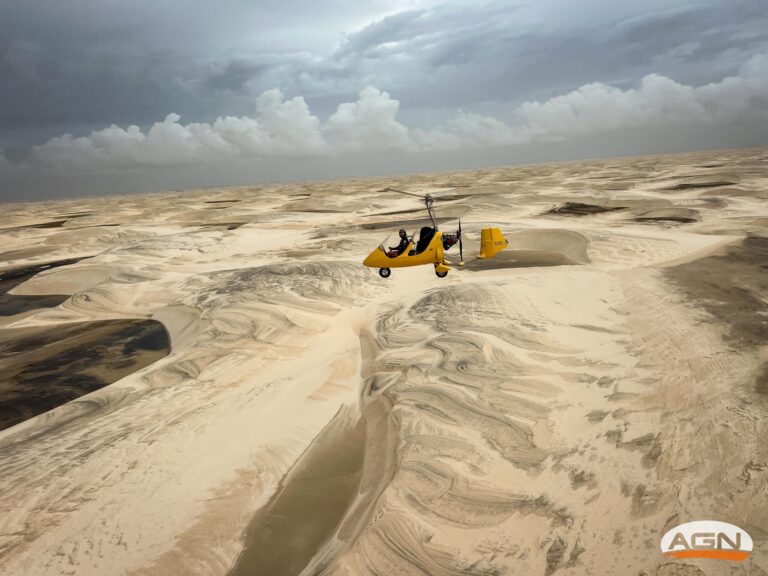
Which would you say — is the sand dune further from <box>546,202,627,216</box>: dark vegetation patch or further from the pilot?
<box>546,202,627,216</box>: dark vegetation patch

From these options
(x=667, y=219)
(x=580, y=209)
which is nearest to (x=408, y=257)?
(x=667, y=219)

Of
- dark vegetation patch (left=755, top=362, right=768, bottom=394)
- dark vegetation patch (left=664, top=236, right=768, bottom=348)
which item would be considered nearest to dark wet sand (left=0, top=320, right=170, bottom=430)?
dark vegetation patch (left=755, top=362, right=768, bottom=394)

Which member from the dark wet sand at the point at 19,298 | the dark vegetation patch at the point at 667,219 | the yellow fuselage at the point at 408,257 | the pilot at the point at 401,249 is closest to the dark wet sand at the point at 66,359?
the dark wet sand at the point at 19,298

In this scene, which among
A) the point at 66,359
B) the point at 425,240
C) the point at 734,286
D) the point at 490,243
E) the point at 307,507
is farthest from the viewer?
the point at 490,243

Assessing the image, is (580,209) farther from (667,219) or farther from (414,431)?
(414,431)

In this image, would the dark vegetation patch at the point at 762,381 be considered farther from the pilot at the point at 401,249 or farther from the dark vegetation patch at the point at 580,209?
the dark vegetation patch at the point at 580,209

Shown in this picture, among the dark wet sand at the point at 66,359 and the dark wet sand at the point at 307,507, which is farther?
the dark wet sand at the point at 66,359

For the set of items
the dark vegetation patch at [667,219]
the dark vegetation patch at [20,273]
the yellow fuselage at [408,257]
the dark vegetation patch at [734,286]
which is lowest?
the dark vegetation patch at [20,273]
